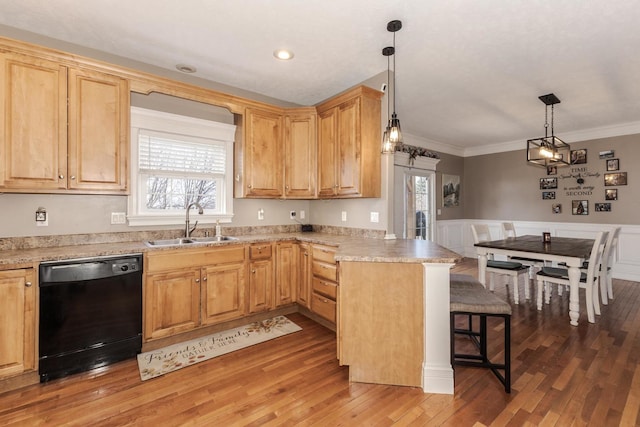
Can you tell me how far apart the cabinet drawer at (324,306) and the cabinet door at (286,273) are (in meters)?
0.34

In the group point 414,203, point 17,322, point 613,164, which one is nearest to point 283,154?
point 17,322

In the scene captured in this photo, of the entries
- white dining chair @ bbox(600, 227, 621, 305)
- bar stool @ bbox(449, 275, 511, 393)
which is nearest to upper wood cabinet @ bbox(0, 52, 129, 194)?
bar stool @ bbox(449, 275, 511, 393)

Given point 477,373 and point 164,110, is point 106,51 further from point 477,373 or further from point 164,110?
point 477,373

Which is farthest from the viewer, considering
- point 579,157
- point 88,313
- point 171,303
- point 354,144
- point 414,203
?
point 414,203

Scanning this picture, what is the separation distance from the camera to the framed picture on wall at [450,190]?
6.98m

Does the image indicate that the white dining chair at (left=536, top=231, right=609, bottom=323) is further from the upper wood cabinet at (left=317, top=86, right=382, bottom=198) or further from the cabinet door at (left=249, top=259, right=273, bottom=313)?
the cabinet door at (left=249, top=259, right=273, bottom=313)

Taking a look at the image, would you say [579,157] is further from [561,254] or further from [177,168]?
[177,168]

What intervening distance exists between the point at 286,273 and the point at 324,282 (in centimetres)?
56

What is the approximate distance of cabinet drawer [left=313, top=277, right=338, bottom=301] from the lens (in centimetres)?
299

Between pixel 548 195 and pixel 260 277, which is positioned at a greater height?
pixel 548 195

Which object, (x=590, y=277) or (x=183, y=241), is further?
(x=590, y=277)

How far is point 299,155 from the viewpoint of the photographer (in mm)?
3746

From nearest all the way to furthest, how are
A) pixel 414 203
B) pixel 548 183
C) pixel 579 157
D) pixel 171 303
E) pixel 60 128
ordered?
pixel 60 128 → pixel 171 303 → pixel 579 157 → pixel 548 183 → pixel 414 203

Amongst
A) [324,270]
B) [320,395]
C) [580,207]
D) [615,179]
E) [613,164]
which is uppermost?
[613,164]
